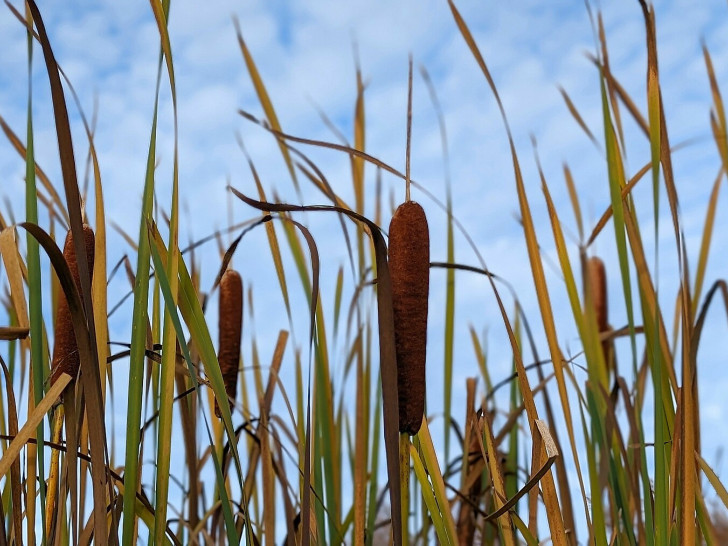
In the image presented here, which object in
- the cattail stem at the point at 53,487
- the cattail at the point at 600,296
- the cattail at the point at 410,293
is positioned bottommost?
the cattail stem at the point at 53,487

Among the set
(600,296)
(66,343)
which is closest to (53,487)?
(66,343)

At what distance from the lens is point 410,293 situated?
887 mm

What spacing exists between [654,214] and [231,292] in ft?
2.15

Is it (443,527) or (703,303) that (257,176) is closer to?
(443,527)

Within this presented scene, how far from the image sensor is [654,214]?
1.06 metres

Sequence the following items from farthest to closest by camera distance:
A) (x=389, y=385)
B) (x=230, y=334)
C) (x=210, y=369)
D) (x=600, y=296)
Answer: (x=600, y=296) < (x=230, y=334) < (x=210, y=369) < (x=389, y=385)

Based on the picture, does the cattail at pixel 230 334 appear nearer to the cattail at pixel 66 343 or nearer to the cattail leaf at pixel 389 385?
the cattail at pixel 66 343

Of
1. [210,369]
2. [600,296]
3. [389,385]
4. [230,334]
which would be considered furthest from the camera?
[600,296]

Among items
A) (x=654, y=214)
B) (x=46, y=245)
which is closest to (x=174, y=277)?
(x=46, y=245)

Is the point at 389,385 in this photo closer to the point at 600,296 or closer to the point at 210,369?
the point at 210,369

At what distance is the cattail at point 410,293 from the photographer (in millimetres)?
887

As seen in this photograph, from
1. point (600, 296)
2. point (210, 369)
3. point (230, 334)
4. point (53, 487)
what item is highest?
point (600, 296)

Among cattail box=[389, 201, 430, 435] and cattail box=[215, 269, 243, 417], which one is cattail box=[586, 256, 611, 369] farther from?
cattail box=[389, 201, 430, 435]

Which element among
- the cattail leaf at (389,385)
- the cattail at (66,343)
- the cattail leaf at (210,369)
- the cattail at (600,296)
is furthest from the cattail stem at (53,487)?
the cattail at (600,296)
